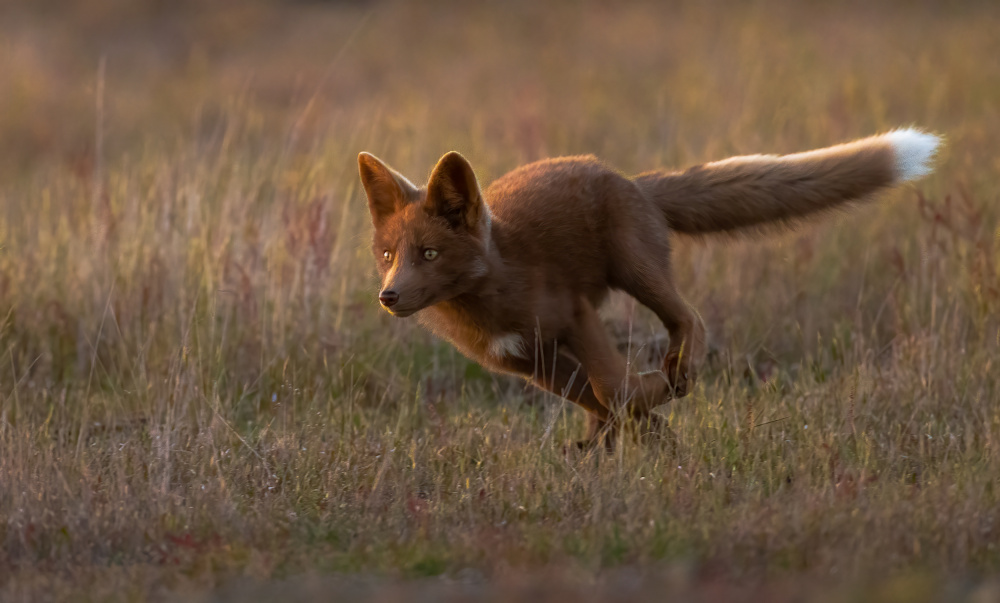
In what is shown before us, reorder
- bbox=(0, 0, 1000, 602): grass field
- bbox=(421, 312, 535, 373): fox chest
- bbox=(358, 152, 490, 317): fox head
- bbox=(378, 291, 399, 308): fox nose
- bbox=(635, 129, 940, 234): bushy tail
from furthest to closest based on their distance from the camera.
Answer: bbox=(635, 129, 940, 234): bushy tail → bbox=(421, 312, 535, 373): fox chest → bbox=(358, 152, 490, 317): fox head → bbox=(378, 291, 399, 308): fox nose → bbox=(0, 0, 1000, 602): grass field

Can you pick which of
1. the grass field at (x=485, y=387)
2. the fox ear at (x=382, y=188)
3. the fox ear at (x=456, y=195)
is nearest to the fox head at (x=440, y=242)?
the fox ear at (x=456, y=195)

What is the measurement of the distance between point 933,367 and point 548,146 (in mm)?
6039

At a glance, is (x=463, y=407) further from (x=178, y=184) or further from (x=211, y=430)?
(x=178, y=184)

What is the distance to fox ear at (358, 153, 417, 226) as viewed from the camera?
15.0 ft

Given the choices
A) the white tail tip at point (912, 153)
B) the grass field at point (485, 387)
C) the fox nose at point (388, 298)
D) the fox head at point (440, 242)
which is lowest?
the grass field at point (485, 387)

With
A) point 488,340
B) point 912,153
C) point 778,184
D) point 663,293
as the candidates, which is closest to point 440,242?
point 488,340

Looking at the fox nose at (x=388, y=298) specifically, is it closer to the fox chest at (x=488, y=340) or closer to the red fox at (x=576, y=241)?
the red fox at (x=576, y=241)

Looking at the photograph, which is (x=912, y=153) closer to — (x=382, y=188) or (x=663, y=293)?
(x=663, y=293)

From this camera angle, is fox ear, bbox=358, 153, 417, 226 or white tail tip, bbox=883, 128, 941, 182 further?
white tail tip, bbox=883, 128, 941, 182

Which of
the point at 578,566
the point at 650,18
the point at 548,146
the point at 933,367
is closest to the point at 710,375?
the point at 933,367

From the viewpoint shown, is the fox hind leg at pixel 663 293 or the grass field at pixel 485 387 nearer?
the grass field at pixel 485 387

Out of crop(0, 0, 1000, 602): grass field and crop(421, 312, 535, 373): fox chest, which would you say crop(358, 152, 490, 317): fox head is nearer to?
crop(421, 312, 535, 373): fox chest

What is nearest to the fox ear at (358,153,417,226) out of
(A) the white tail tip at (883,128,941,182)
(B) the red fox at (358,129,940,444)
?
(B) the red fox at (358,129,940,444)

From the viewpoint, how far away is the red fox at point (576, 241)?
438 centimetres
